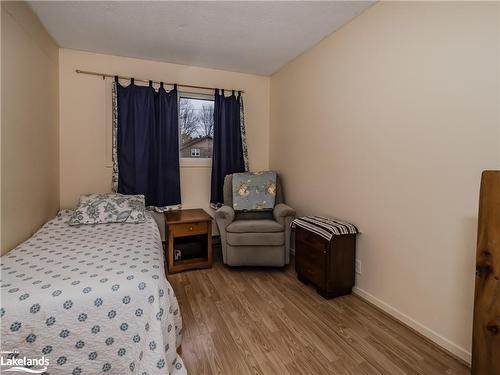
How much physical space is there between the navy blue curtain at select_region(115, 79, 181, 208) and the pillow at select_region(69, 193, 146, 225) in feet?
1.51

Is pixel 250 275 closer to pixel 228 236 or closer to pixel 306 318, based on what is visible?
pixel 228 236

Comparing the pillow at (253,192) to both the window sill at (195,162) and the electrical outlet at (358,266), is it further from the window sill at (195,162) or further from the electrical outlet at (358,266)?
the electrical outlet at (358,266)

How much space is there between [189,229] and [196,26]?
1.99 m

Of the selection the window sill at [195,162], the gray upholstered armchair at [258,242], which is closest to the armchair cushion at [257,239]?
the gray upholstered armchair at [258,242]

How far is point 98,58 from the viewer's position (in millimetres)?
2906

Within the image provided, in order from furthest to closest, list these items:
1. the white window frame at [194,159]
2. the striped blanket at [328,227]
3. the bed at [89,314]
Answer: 1. the white window frame at [194,159]
2. the striped blanket at [328,227]
3. the bed at [89,314]

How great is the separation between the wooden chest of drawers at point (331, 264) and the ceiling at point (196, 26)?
74.3 inches

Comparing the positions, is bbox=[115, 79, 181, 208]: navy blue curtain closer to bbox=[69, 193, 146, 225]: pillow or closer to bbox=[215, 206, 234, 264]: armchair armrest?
bbox=[69, 193, 146, 225]: pillow

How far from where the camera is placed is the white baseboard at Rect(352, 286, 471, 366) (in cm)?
151

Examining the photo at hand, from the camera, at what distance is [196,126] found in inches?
135

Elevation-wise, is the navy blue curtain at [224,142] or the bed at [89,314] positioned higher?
the navy blue curtain at [224,142]

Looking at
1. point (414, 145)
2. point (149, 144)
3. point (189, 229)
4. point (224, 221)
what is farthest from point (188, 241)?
point (414, 145)

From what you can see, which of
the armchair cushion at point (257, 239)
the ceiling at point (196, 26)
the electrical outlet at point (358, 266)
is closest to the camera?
the ceiling at point (196, 26)

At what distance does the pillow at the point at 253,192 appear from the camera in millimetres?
3109
